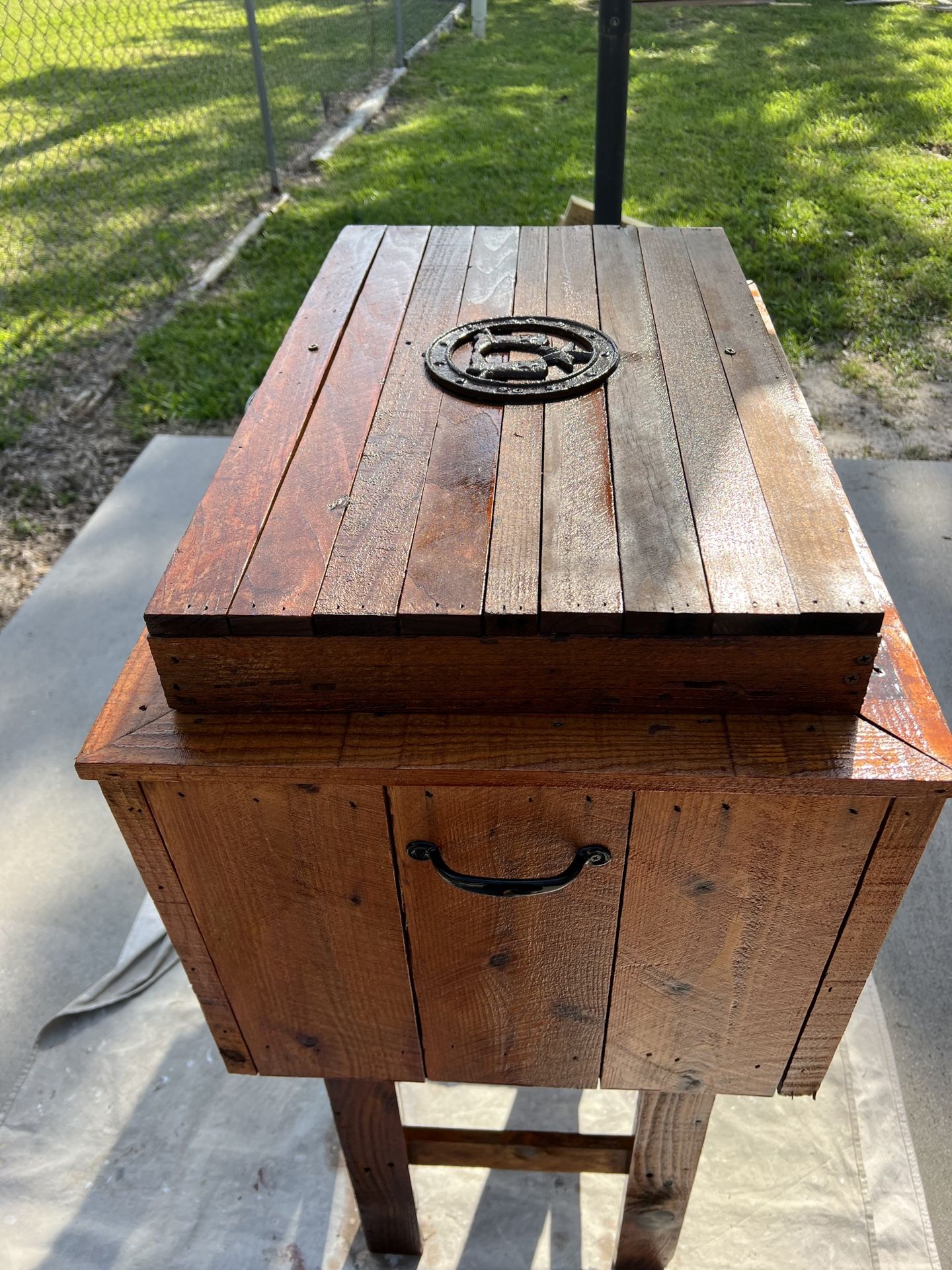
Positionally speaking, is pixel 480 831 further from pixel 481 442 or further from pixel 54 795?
pixel 54 795

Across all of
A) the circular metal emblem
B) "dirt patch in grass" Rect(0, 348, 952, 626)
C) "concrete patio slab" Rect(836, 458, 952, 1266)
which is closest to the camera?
the circular metal emblem

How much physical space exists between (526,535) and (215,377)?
3.18 meters

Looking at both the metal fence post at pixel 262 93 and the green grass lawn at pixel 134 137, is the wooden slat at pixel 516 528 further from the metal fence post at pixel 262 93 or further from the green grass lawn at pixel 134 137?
the metal fence post at pixel 262 93

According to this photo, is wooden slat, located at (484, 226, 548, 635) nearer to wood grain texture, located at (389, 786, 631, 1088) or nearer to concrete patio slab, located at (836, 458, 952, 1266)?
wood grain texture, located at (389, 786, 631, 1088)

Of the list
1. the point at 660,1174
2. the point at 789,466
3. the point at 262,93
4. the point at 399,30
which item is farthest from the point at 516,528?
the point at 399,30

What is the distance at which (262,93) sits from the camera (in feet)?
16.4

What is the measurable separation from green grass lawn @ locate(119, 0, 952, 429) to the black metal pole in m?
1.63

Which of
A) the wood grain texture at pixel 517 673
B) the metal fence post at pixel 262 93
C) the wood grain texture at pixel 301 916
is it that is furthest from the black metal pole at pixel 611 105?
the metal fence post at pixel 262 93

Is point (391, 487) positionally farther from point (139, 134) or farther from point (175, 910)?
point (139, 134)

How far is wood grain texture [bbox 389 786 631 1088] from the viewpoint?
978mm

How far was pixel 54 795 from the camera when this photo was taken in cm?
234

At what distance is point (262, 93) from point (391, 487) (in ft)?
15.6

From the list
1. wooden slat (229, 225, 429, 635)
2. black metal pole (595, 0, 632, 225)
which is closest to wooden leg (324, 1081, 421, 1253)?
wooden slat (229, 225, 429, 635)

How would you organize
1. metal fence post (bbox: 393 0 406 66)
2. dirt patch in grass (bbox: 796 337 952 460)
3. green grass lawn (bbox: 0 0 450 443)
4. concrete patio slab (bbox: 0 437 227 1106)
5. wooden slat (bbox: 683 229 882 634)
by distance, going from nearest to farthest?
1. wooden slat (bbox: 683 229 882 634)
2. concrete patio slab (bbox: 0 437 227 1106)
3. dirt patch in grass (bbox: 796 337 952 460)
4. green grass lawn (bbox: 0 0 450 443)
5. metal fence post (bbox: 393 0 406 66)
